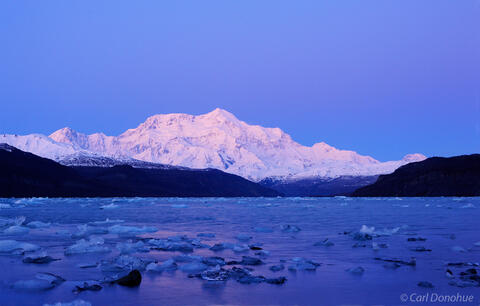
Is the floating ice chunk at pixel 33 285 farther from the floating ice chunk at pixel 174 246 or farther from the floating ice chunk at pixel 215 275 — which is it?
the floating ice chunk at pixel 174 246

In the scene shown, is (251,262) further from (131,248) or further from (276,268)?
(131,248)

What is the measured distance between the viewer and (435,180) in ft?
422

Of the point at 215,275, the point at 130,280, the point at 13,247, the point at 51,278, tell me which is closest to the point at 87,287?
the point at 130,280

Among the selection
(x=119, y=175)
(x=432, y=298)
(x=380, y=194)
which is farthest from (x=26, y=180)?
(x=432, y=298)

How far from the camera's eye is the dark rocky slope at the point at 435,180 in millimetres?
121188

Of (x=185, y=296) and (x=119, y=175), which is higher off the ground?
(x=119, y=175)

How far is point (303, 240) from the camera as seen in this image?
1638 centimetres

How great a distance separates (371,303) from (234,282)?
106 inches

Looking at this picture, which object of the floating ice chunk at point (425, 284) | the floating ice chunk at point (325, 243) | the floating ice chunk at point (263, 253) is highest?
the floating ice chunk at point (325, 243)

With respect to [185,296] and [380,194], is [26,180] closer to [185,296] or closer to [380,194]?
[380,194]

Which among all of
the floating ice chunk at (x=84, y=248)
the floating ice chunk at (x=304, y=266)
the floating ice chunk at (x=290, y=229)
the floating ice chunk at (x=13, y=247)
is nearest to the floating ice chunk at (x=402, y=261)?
the floating ice chunk at (x=304, y=266)

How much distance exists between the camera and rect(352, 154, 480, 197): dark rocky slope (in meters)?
121

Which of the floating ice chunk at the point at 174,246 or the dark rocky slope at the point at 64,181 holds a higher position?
the dark rocky slope at the point at 64,181

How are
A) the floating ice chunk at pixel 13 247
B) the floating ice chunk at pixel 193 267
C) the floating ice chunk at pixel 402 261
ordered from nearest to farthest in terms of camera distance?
the floating ice chunk at pixel 193 267 → the floating ice chunk at pixel 402 261 → the floating ice chunk at pixel 13 247
